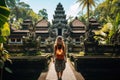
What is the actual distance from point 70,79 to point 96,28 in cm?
3561

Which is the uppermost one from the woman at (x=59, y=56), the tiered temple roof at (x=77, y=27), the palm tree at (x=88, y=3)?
the palm tree at (x=88, y=3)

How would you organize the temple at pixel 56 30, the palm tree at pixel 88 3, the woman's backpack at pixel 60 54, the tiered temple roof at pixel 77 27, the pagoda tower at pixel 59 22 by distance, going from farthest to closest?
the pagoda tower at pixel 59 22, the tiered temple roof at pixel 77 27, the temple at pixel 56 30, the palm tree at pixel 88 3, the woman's backpack at pixel 60 54

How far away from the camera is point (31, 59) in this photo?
620 inches

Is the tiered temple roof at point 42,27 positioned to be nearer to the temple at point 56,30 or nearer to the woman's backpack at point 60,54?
the temple at point 56,30

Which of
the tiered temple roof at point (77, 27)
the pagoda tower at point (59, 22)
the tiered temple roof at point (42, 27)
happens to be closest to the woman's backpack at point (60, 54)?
the tiered temple roof at point (77, 27)

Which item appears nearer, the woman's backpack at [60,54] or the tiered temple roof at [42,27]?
the woman's backpack at [60,54]

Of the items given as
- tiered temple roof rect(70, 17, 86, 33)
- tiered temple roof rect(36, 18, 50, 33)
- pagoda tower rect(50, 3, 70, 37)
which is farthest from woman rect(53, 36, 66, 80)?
pagoda tower rect(50, 3, 70, 37)

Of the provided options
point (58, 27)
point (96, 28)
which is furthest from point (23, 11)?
point (96, 28)

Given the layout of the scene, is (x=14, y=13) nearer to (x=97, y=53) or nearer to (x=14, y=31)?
(x=14, y=31)

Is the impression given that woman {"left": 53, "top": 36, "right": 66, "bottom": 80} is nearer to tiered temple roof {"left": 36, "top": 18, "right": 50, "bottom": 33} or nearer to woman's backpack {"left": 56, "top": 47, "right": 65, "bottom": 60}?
woman's backpack {"left": 56, "top": 47, "right": 65, "bottom": 60}

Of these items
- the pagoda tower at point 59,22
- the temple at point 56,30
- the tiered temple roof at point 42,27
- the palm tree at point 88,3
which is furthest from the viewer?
the pagoda tower at point 59,22

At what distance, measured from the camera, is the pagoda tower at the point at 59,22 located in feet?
159

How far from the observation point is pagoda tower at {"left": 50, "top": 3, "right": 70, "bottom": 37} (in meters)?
48.3

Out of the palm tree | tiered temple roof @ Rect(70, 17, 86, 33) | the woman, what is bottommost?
the woman
